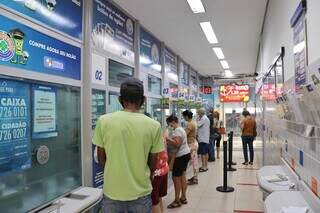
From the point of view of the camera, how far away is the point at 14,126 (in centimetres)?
281

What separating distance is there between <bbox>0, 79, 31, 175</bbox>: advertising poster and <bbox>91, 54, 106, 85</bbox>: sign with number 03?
54.8 inches

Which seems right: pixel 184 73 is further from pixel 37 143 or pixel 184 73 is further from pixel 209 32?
pixel 37 143

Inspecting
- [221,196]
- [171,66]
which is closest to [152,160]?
[221,196]

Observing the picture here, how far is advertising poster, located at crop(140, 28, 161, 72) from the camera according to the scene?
6.45 m

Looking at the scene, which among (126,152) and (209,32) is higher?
(209,32)

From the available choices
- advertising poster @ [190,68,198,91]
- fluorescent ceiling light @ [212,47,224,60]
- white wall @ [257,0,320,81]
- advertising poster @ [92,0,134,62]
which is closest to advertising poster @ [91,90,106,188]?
advertising poster @ [92,0,134,62]

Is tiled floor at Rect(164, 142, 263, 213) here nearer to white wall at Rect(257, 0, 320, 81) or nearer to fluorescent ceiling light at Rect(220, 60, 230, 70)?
white wall at Rect(257, 0, 320, 81)

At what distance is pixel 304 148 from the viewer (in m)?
2.34

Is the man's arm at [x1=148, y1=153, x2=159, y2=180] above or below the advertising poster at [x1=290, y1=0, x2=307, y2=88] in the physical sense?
below

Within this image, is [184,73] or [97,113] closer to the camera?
[97,113]

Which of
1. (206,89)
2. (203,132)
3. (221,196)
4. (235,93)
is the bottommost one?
(221,196)

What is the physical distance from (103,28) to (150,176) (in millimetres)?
3194

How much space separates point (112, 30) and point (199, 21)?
2.11 meters

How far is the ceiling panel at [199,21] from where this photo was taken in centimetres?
541
